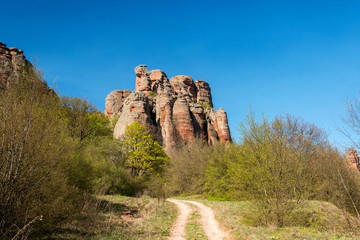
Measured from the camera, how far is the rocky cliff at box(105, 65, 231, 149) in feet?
146

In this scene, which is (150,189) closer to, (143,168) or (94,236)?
(143,168)

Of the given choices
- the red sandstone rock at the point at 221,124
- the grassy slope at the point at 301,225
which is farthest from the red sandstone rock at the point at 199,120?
the grassy slope at the point at 301,225

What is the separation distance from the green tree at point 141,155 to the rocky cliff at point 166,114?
6.77 meters

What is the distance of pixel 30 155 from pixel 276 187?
34.7 ft

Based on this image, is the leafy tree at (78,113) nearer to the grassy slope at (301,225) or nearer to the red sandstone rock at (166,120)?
the red sandstone rock at (166,120)

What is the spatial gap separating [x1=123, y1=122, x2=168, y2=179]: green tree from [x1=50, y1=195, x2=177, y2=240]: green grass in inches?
545

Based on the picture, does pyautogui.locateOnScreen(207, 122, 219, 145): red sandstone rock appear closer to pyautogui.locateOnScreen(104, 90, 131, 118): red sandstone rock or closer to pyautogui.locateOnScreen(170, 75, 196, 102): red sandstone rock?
pyautogui.locateOnScreen(170, 75, 196, 102): red sandstone rock

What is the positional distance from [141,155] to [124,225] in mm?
20167

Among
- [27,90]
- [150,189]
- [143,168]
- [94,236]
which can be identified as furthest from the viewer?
[143,168]

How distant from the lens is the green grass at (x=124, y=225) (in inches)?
351

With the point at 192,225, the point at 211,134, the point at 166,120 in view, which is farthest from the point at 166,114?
the point at 192,225

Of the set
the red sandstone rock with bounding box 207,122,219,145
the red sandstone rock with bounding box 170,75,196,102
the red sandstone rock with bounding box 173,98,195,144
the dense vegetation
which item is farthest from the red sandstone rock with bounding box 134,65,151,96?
the dense vegetation

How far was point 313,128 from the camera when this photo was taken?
103 feet

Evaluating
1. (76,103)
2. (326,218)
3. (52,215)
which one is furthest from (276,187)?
(76,103)
